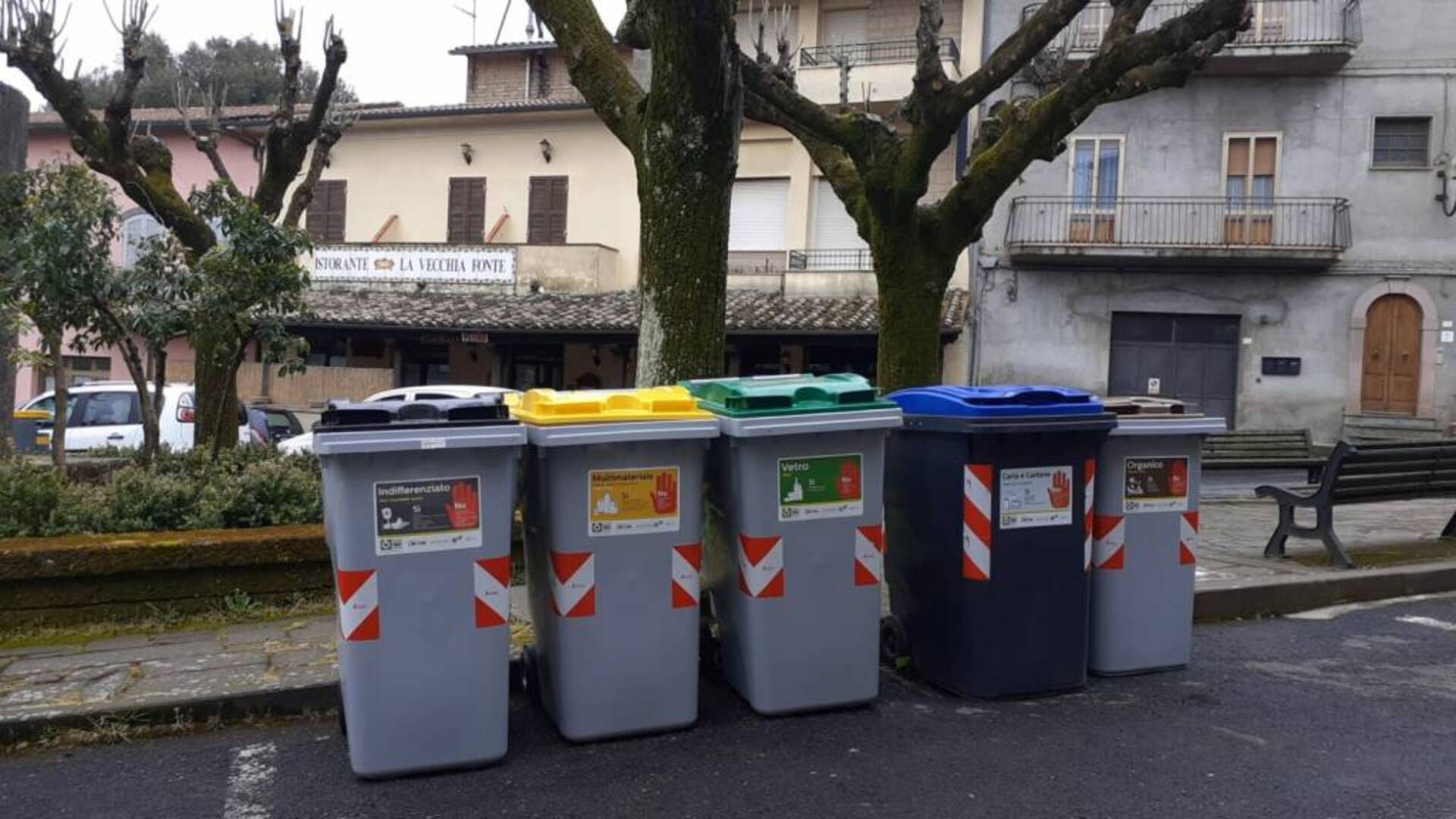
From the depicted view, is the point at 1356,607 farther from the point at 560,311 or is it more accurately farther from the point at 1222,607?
the point at 560,311

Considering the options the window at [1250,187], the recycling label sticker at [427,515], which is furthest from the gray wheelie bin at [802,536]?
the window at [1250,187]

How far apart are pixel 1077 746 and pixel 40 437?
46.5 feet

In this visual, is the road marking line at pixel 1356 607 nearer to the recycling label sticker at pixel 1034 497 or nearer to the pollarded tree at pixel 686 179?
the recycling label sticker at pixel 1034 497

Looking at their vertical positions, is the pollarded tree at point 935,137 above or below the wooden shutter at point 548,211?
below

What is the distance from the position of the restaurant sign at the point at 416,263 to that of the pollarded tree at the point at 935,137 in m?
14.1

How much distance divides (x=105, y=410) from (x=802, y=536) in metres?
13.2

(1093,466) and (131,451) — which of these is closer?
(1093,466)

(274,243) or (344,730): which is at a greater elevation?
(274,243)

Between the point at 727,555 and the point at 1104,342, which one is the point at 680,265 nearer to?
the point at 727,555

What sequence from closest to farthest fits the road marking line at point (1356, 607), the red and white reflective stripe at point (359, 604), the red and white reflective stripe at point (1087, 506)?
the red and white reflective stripe at point (359, 604) < the red and white reflective stripe at point (1087, 506) < the road marking line at point (1356, 607)

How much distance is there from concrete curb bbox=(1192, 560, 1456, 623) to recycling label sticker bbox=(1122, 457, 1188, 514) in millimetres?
1095

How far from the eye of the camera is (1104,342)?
20234mm

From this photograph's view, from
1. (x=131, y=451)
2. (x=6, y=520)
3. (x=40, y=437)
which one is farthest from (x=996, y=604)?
(x=40, y=437)

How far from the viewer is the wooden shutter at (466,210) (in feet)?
79.1
